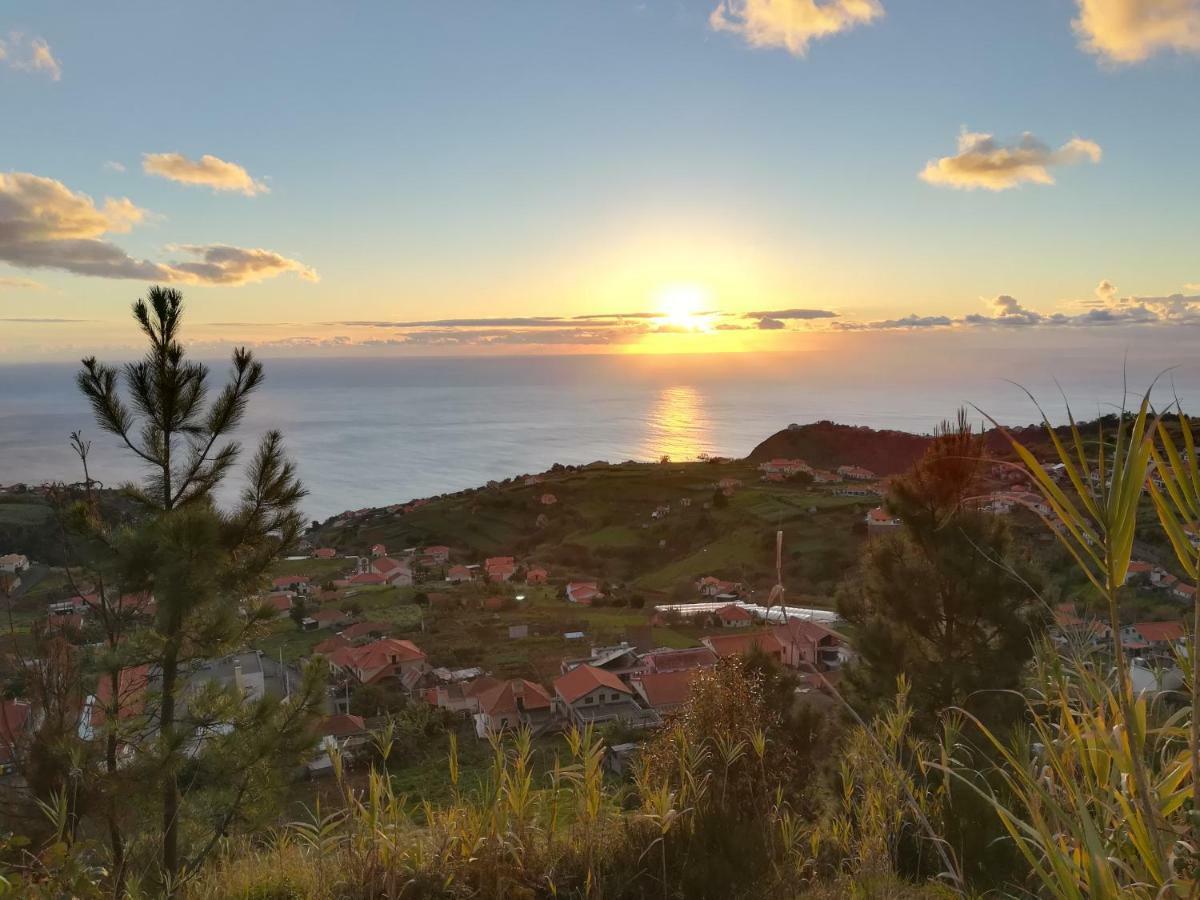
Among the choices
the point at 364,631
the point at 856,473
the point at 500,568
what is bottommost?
the point at 500,568

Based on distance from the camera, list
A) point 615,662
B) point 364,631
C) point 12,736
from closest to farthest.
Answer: point 12,736
point 615,662
point 364,631

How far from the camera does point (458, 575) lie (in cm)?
3594

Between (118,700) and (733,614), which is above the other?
(118,700)

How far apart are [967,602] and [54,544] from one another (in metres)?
8.46

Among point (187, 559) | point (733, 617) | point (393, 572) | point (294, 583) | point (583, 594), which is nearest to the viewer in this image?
point (187, 559)

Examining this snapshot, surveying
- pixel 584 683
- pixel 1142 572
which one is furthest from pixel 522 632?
pixel 1142 572

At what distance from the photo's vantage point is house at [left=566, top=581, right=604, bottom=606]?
29.3 meters

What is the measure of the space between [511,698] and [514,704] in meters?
0.21

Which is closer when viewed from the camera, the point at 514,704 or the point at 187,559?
the point at 187,559

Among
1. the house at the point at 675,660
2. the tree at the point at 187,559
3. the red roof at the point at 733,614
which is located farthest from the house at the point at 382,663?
the tree at the point at 187,559

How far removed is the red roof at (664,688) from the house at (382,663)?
681 centimetres

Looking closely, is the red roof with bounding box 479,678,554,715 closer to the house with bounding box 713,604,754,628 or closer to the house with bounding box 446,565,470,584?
the house with bounding box 713,604,754,628

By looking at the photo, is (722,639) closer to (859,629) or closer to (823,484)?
(859,629)

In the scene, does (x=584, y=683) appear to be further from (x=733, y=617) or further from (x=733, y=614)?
(x=733, y=614)
